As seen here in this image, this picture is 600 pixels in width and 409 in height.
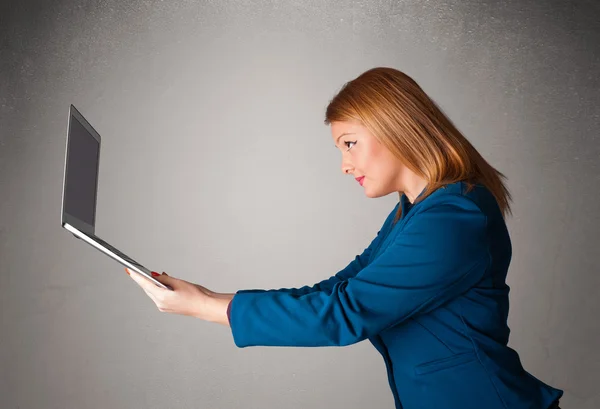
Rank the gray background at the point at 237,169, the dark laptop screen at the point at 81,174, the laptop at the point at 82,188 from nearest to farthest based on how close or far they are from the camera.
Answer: the laptop at the point at 82,188, the dark laptop screen at the point at 81,174, the gray background at the point at 237,169

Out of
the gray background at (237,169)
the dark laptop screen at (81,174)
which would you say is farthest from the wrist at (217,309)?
the gray background at (237,169)

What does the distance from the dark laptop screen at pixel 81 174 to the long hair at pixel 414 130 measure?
0.54m

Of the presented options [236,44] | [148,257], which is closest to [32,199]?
[148,257]

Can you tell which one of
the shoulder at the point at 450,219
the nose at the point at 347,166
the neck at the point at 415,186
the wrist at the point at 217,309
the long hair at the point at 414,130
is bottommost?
the wrist at the point at 217,309

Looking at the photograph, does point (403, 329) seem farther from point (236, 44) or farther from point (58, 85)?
point (58, 85)

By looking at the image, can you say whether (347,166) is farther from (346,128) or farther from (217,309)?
(217,309)

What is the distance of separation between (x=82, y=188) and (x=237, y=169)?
1.44 m

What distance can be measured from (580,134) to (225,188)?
1.52 metres

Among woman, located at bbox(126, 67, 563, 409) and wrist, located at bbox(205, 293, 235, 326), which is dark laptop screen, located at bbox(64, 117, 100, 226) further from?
wrist, located at bbox(205, 293, 235, 326)

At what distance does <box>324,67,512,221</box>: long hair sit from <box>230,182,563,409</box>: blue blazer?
0.06 m

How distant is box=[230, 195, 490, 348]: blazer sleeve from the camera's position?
1153 millimetres

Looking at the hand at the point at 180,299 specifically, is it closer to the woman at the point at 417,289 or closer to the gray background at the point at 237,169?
the woman at the point at 417,289

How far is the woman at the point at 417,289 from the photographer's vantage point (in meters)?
1.16

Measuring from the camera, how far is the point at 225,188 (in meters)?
2.81
